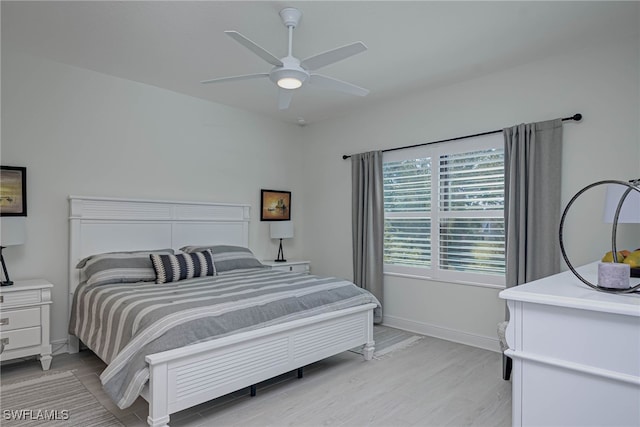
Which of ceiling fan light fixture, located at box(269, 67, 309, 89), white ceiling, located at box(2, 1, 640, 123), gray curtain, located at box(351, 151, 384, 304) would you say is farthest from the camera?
gray curtain, located at box(351, 151, 384, 304)

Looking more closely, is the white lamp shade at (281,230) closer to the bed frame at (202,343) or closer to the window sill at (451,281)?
the bed frame at (202,343)

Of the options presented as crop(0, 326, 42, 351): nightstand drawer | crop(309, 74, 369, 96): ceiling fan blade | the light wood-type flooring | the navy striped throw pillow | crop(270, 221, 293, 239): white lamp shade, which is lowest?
the light wood-type flooring

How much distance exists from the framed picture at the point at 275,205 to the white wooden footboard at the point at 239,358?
2.42 metres

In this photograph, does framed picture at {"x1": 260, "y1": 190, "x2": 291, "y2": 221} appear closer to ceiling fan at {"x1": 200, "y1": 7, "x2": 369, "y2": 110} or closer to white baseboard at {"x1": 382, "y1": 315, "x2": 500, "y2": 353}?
white baseboard at {"x1": 382, "y1": 315, "x2": 500, "y2": 353}

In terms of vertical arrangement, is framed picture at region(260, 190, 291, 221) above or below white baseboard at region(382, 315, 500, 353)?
above

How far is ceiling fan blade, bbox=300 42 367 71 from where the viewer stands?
7.76 feet

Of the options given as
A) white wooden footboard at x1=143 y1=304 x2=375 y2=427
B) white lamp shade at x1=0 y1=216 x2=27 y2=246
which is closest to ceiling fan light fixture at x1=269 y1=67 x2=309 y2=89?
white wooden footboard at x1=143 y1=304 x2=375 y2=427

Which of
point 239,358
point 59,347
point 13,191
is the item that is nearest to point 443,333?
point 239,358

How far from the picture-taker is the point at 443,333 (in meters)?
4.17

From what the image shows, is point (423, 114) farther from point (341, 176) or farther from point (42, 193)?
point (42, 193)

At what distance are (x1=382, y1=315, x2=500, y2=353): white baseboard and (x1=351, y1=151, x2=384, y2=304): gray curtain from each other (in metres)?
0.31

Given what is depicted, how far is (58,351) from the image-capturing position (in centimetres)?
361

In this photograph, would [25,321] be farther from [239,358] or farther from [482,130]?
[482,130]

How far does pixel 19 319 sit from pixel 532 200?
14.6 feet
